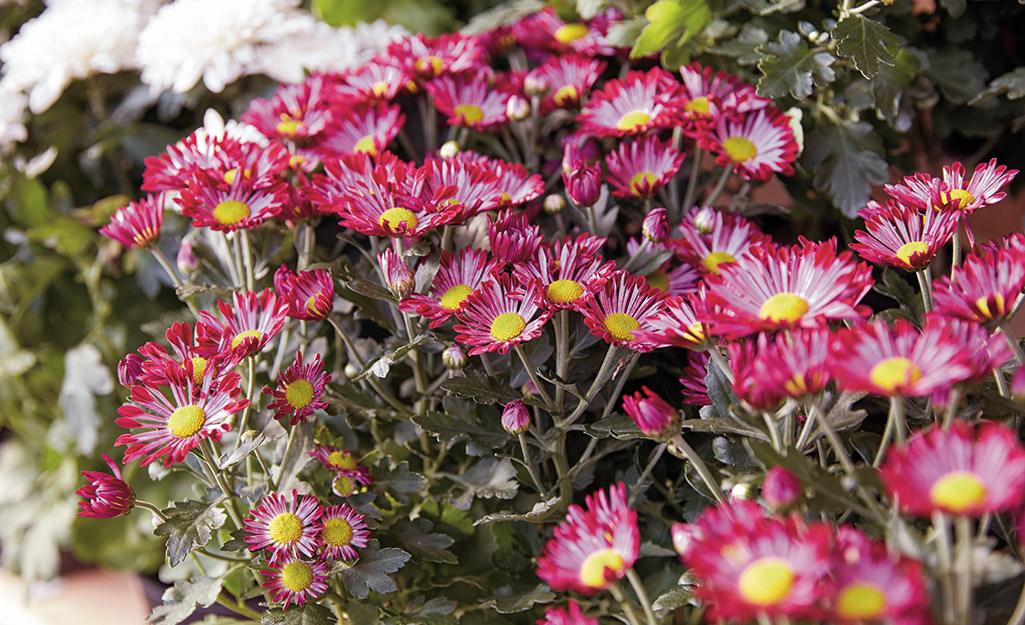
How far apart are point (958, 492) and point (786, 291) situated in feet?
0.55

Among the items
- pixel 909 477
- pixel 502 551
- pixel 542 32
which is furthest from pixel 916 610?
pixel 542 32

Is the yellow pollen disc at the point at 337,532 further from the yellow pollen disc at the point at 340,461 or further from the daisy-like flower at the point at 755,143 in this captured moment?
the daisy-like flower at the point at 755,143

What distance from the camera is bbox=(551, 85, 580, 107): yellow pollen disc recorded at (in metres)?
0.75

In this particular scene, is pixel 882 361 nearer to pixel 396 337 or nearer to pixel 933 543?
pixel 933 543

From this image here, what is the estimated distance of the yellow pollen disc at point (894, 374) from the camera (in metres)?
0.34

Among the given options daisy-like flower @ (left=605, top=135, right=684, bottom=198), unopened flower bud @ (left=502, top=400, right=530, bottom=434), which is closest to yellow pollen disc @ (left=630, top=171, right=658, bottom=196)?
daisy-like flower @ (left=605, top=135, right=684, bottom=198)

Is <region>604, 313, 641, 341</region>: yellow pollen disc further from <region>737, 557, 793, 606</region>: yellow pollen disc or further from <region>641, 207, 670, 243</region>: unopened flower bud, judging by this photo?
<region>737, 557, 793, 606</region>: yellow pollen disc

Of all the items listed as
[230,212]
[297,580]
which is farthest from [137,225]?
[297,580]

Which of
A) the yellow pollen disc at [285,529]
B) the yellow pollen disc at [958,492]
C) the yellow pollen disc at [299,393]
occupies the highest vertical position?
the yellow pollen disc at [958,492]

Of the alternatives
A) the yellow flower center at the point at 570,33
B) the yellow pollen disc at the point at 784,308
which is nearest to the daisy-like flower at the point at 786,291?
the yellow pollen disc at the point at 784,308

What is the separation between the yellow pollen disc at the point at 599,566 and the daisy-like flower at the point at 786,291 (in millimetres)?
122

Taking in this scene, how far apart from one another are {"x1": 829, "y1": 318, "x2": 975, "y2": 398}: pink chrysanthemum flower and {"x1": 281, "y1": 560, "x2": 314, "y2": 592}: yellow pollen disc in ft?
1.10

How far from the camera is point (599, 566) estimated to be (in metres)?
0.38

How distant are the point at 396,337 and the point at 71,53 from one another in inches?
25.0
